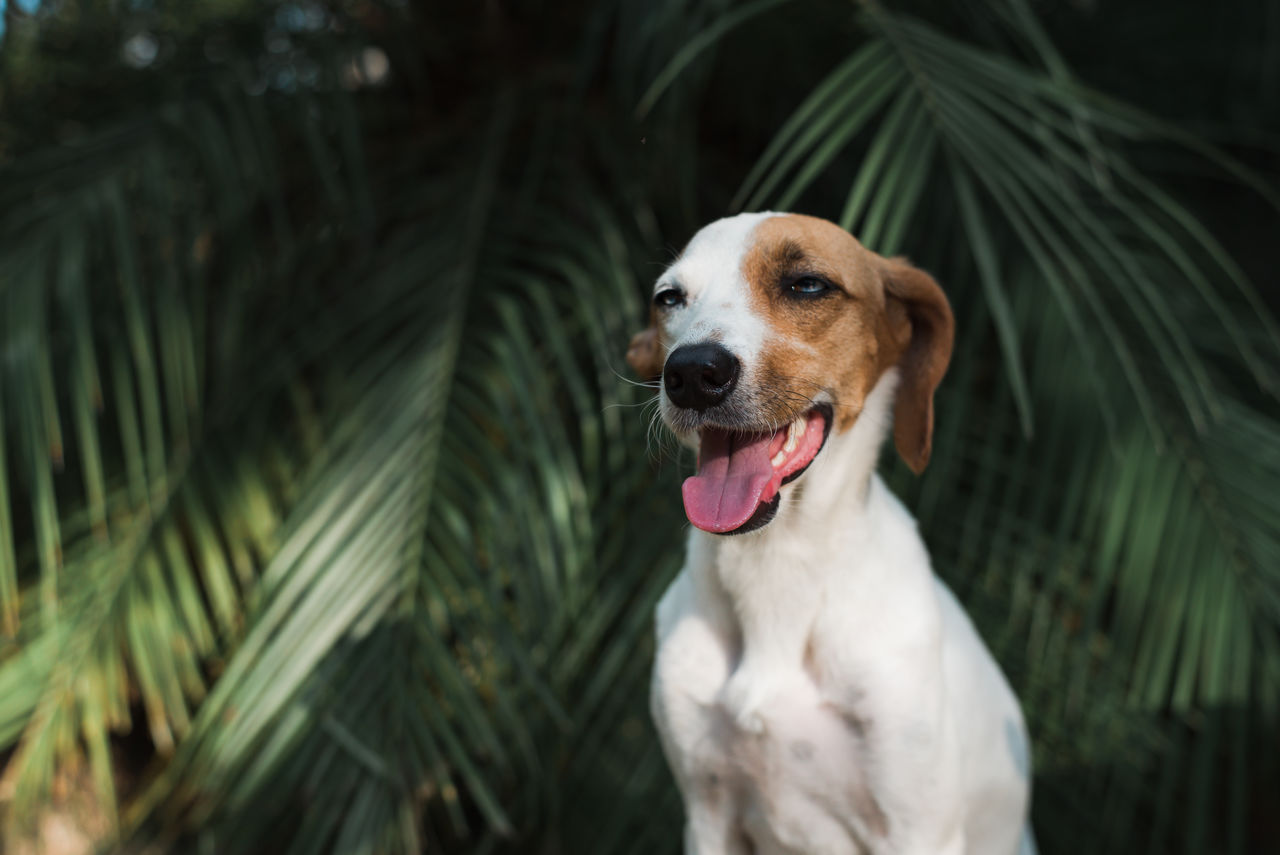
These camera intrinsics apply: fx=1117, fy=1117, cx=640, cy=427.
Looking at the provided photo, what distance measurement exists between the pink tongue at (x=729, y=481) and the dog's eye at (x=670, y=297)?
0.57ft

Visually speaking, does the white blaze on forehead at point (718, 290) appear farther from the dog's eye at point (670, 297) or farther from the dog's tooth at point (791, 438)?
the dog's tooth at point (791, 438)

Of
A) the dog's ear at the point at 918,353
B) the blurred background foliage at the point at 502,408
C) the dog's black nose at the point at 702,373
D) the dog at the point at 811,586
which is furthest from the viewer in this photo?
the blurred background foliage at the point at 502,408

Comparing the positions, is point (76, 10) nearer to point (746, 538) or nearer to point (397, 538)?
point (397, 538)

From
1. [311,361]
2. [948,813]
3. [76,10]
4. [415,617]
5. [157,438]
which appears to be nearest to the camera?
[948,813]

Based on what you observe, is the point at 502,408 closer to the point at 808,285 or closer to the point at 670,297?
the point at 670,297

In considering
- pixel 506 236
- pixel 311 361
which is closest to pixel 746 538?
pixel 506 236

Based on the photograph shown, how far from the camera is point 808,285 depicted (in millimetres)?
1312

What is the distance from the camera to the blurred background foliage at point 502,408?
2.04 m

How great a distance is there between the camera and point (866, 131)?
2.67 meters

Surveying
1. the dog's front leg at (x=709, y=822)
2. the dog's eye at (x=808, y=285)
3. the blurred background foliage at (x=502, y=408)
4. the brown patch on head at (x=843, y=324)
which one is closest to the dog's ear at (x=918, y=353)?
the brown patch on head at (x=843, y=324)

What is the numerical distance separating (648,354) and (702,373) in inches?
12.7

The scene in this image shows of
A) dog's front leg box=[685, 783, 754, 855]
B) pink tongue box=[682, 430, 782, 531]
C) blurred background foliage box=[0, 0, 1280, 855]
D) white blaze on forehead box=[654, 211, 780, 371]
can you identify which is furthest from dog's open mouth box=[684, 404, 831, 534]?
blurred background foliage box=[0, 0, 1280, 855]

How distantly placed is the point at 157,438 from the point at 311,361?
385 mm

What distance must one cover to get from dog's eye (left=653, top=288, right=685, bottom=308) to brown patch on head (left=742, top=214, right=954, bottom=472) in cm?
9
